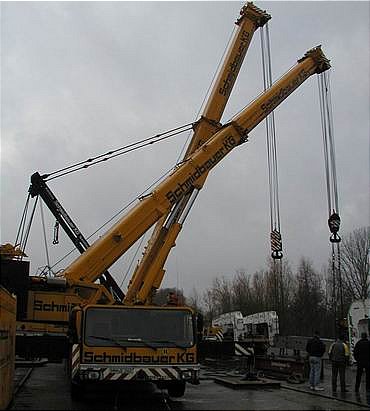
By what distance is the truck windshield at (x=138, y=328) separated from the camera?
13.1m

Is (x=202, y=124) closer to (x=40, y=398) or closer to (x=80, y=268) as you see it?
(x=80, y=268)

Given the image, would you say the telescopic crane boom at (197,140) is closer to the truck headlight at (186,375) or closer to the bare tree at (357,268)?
the truck headlight at (186,375)

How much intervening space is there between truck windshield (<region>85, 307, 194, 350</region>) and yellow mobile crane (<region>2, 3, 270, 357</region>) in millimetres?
2727

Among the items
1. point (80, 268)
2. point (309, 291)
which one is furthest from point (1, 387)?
point (309, 291)

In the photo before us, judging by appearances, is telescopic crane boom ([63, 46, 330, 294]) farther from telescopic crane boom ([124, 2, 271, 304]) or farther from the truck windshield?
the truck windshield

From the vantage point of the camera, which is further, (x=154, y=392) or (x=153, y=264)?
(x=153, y=264)

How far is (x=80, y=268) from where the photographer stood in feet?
57.2

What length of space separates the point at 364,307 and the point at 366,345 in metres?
9.29

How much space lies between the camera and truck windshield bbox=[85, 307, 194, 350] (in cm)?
1314

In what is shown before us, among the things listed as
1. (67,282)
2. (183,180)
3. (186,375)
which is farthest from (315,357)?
(67,282)

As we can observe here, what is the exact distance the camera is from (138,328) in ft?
44.0

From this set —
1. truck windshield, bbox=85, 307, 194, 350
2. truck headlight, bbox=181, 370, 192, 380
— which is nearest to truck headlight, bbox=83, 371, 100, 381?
truck windshield, bbox=85, 307, 194, 350

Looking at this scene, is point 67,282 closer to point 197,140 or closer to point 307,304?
point 197,140

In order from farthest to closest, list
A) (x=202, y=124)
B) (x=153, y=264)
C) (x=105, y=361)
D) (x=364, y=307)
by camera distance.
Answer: (x=364, y=307) < (x=202, y=124) < (x=153, y=264) < (x=105, y=361)
